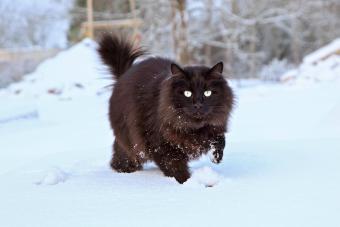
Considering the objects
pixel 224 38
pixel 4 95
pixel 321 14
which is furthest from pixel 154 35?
→ pixel 4 95

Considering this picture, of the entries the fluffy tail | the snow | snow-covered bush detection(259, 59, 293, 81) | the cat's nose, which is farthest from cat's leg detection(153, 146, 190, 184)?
snow-covered bush detection(259, 59, 293, 81)

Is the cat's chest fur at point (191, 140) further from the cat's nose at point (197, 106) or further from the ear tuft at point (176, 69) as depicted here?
the ear tuft at point (176, 69)

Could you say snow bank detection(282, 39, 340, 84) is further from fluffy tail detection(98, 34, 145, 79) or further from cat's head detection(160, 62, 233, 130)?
cat's head detection(160, 62, 233, 130)

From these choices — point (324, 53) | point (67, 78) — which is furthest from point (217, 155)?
point (324, 53)

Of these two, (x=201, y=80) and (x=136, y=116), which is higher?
(x=201, y=80)

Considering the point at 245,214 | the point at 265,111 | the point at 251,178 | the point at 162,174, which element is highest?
the point at 245,214

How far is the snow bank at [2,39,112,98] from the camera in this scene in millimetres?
14422

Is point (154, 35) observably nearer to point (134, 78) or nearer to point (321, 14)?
point (321, 14)

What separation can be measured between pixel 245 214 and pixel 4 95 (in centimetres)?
1260

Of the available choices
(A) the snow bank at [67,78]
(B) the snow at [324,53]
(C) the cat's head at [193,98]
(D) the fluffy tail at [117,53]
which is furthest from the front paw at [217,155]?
(B) the snow at [324,53]

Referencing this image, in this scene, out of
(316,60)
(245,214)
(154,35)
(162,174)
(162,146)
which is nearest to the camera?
(245,214)

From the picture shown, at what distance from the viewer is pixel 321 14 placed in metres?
24.1

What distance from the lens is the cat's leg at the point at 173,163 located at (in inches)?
143

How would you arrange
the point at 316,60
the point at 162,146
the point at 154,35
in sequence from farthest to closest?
the point at 154,35 → the point at 316,60 → the point at 162,146
